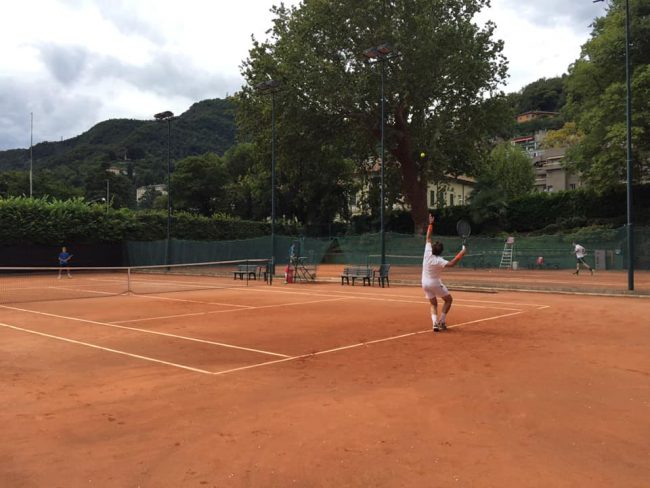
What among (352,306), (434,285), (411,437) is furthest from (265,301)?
(411,437)

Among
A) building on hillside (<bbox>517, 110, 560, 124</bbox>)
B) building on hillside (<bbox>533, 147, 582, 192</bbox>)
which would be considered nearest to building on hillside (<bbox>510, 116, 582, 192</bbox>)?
building on hillside (<bbox>533, 147, 582, 192</bbox>)

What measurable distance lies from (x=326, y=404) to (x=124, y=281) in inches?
929

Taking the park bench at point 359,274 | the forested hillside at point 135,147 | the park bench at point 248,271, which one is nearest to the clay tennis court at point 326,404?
the park bench at point 359,274

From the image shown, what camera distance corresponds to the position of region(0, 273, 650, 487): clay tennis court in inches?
155

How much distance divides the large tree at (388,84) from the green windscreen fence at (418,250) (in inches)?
281

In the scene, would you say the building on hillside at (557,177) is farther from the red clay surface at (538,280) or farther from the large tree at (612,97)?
the red clay surface at (538,280)

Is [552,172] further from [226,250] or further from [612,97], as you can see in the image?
[226,250]

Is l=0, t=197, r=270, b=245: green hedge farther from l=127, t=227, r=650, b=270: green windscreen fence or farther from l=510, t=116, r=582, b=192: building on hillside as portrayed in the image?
l=510, t=116, r=582, b=192: building on hillside

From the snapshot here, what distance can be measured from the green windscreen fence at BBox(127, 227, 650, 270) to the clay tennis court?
19.8 m

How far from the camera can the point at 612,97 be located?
35.3 m

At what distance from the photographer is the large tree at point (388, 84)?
116ft

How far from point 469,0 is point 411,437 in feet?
127

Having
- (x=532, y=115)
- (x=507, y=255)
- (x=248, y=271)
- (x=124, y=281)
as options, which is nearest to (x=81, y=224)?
(x=124, y=281)

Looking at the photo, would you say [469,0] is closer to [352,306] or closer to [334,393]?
[352,306]
